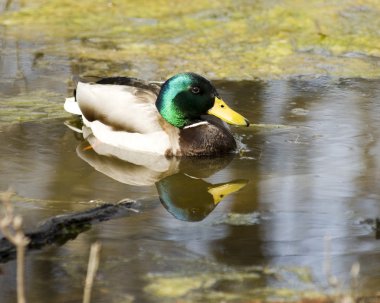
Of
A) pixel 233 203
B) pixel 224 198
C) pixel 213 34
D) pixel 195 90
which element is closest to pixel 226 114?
pixel 195 90

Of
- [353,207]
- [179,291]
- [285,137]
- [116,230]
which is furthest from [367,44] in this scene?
[179,291]

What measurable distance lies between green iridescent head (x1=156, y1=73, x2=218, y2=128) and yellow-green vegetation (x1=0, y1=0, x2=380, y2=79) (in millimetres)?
1808

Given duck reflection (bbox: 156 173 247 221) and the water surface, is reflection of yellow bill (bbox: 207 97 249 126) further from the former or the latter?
duck reflection (bbox: 156 173 247 221)

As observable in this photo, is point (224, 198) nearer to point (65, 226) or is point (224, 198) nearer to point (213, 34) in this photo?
point (65, 226)

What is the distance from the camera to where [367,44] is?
417 inches

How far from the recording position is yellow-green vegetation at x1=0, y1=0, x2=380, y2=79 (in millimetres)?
9953

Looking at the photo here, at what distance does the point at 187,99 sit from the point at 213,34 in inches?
129

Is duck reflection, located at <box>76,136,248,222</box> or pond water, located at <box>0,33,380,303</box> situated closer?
Result: pond water, located at <box>0,33,380,303</box>

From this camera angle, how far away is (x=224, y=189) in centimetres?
673

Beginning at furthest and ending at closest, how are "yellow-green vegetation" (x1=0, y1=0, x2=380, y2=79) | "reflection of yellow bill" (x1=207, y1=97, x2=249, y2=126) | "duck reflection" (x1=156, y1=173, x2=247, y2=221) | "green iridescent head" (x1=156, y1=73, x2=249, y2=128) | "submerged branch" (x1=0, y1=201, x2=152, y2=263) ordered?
1. "yellow-green vegetation" (x1=0, y1=0, x2=380, y2=79)
2. "green iridescent head" (x1=156, y1=73, x2=249, y2=128)
3. "reflection of yellow bill" (x1=207, y1=97, x2=249, y2=126)
4. "duck reflection" (x1=156, y1=173, x2=247, y2=221)
5. "submerged branch" (x1=0, y1=201, x2=152, y2=263)

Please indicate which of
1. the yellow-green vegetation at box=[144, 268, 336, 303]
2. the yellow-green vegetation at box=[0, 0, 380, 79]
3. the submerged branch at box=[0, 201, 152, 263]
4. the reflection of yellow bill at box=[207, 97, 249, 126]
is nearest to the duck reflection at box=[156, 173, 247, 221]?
the submerged branch at box=[0, 201, 152, 263]

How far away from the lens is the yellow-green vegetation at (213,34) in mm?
9953

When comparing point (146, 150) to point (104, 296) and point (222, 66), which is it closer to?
point (222, 66)

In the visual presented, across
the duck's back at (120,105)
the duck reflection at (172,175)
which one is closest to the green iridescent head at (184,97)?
the duck's back at (120,105)
